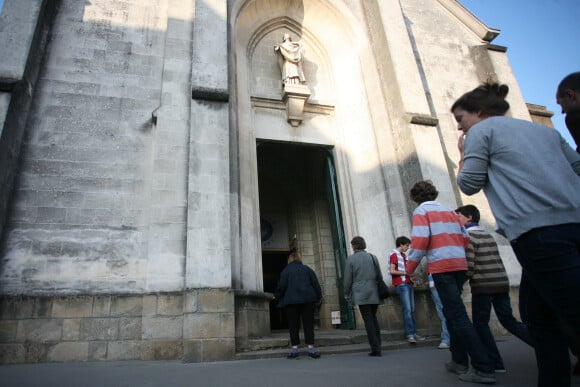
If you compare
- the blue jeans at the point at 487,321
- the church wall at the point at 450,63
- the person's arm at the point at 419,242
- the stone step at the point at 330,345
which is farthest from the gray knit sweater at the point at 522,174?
the church wall at the point at 450,63

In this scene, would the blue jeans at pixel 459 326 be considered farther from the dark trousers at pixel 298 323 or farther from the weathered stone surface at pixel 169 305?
the weathered stone surface at pixel 169 305

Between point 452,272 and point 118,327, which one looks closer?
point 452,272

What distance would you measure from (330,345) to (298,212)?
6842 mm

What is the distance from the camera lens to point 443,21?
11.0m

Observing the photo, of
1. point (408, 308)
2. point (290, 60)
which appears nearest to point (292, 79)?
point (290, 60)

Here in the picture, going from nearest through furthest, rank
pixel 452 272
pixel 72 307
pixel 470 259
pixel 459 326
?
pixel 459 326 < pixel 452 272 < pixel 470 259 < pixel 72 307

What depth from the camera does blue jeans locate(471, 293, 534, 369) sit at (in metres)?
3.36

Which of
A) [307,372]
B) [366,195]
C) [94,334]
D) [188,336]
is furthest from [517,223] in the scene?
[366,195]

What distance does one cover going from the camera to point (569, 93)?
235 centimetres

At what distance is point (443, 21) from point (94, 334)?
12472mm

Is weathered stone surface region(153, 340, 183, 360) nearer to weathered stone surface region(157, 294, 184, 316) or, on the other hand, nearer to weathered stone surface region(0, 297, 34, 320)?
weathered stone surface region(157, 294, 184, 316)

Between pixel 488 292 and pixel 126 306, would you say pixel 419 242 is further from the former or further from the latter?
pixel 126 306

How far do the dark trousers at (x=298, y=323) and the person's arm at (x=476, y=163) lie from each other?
12.0 ft

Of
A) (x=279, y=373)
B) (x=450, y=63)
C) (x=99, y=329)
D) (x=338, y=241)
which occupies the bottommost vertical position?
(x=279, y=373)
